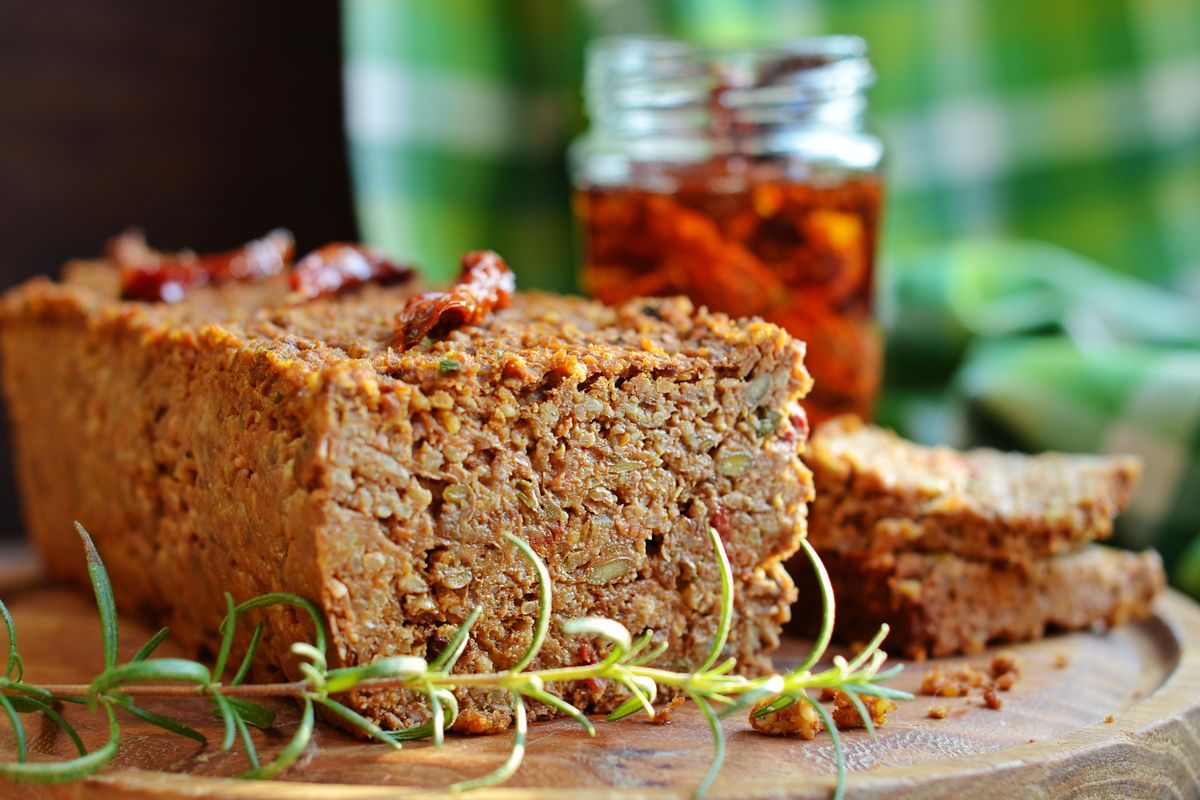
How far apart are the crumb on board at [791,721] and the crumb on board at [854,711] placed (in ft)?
0.20

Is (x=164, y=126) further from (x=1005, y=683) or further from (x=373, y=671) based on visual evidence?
(x=1005, y=683)

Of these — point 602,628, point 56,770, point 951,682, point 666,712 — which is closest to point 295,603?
point 56,770

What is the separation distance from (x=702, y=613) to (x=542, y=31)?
3602 millimetres

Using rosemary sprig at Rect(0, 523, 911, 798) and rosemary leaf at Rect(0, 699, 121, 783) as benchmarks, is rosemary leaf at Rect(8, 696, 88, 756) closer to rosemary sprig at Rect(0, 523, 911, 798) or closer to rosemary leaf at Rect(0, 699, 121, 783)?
rosemary sprig at Rect(0, 523, 911, 798)

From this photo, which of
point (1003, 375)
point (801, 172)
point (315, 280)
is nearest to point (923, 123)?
point (1003, 375)

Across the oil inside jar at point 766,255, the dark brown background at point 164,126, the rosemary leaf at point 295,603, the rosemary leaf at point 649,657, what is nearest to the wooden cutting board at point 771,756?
the rosemary leaf at point 649,657

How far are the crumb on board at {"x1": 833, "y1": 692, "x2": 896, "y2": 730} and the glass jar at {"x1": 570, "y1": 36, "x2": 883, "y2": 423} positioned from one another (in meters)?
1.37

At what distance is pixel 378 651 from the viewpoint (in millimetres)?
2414

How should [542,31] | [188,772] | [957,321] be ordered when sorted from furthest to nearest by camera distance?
[542,31] < [957,321] < [188,772]

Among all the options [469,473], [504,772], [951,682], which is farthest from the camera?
[951,682]

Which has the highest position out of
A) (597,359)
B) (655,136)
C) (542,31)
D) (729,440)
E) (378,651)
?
(542,31)

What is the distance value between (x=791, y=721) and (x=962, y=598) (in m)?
0.77

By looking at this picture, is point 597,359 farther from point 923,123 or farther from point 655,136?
point 923,123

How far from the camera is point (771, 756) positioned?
7.72ft
